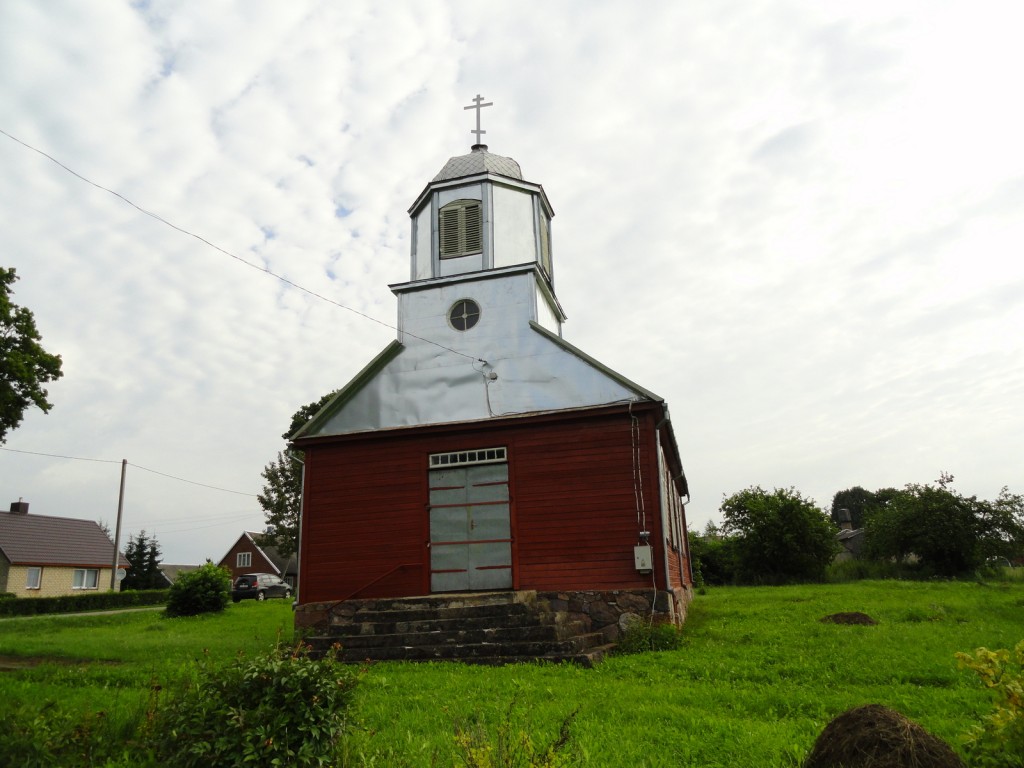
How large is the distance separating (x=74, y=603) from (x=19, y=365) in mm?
18244

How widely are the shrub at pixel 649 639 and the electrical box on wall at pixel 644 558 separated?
0.92 m

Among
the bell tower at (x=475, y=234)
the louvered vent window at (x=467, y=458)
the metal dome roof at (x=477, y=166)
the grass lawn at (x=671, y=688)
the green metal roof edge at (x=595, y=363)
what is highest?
the metal dome roof at (x=477, y=166)

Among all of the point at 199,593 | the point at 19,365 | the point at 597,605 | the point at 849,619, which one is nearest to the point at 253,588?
the point at 199,593

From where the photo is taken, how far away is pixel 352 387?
14297 mm

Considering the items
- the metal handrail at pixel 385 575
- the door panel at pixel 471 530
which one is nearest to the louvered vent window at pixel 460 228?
the door panel at pixel 471 530

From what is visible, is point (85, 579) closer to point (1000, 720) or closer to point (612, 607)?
point (612, 607)

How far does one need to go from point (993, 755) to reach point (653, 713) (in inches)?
122

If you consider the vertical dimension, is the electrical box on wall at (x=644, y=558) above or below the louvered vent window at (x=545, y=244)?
below

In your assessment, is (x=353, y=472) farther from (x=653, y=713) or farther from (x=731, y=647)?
(x=653, y=713)

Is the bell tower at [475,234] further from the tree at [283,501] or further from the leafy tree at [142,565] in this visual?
the leafy tree at [142,565]

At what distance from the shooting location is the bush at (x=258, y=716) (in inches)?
167

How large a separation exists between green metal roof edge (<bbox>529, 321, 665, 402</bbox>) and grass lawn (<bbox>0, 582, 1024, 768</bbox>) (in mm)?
3976

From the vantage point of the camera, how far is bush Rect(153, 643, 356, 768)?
425 centimetres

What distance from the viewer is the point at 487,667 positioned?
370 inches
